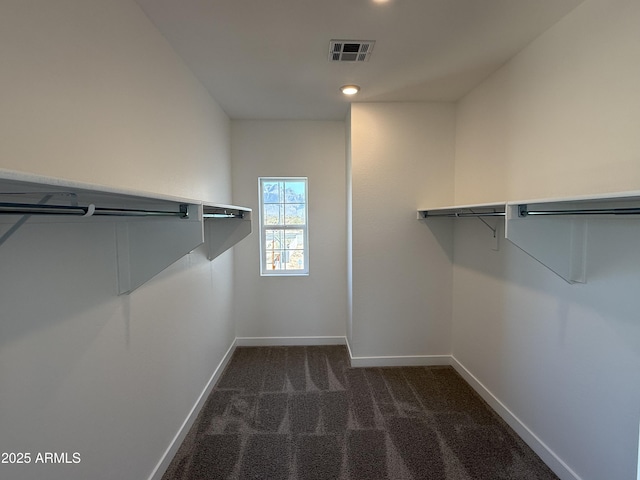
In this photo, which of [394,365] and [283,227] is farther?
[283,227]

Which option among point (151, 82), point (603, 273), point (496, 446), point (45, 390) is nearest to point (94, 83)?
point (151, 82)

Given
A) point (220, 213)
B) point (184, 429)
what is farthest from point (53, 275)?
point (184, 429)

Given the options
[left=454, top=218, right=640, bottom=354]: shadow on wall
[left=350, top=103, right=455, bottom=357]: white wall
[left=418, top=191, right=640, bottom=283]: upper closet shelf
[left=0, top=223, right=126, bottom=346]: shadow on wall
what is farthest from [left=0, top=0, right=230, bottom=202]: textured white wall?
[left=454, top=218, right=640, bottom=354]: shadow on wall

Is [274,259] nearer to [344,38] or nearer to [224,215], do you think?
[224,215]

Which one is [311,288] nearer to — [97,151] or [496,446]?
[496,446]

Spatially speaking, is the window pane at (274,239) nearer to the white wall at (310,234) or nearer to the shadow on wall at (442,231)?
the white wall at (310,234)

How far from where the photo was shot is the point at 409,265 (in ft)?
10.1

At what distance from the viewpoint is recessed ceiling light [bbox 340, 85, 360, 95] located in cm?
261

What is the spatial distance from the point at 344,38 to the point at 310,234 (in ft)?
6.77

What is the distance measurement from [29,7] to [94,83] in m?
0.31

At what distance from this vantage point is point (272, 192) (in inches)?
145

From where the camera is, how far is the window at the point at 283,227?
12.1 feet

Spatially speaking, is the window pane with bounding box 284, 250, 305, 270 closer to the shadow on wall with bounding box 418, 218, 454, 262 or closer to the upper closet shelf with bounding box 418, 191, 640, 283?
the shadow on wall with bounding box 418, 218, 454, 262

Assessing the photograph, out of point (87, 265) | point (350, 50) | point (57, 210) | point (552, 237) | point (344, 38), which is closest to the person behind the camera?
point (57, 210)
